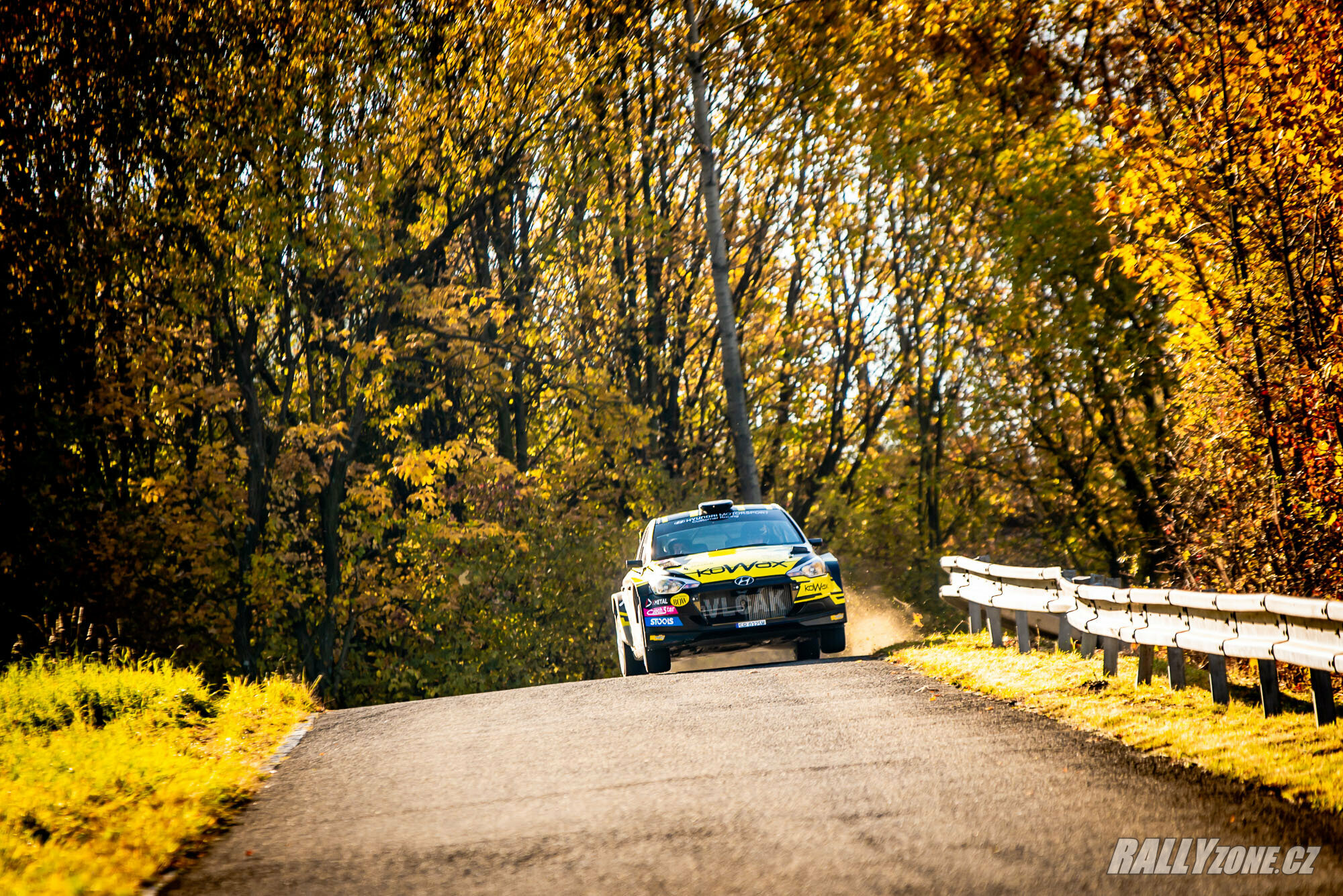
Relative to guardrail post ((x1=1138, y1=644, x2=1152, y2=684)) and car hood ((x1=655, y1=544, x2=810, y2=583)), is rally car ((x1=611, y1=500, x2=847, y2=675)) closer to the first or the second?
car hood ((x1=655, y1=544, x2=810, y2=583))

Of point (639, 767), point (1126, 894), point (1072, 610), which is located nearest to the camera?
point (1126, 894)

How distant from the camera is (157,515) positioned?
2394 centimetres

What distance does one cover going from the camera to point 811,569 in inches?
538

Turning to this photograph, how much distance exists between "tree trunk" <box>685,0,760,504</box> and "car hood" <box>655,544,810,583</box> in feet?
32.9

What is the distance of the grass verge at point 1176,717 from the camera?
6.64 metres

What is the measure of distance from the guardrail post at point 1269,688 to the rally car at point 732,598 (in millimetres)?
5648

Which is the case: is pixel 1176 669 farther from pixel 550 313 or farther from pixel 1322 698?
pixel 550 313

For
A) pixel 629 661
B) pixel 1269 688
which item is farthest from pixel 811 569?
pixel 1269 688

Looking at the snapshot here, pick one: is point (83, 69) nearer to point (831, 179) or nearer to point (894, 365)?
point (831, 179)

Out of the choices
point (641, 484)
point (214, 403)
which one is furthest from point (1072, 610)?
point (641, 484)

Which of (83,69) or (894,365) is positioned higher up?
(83,69)

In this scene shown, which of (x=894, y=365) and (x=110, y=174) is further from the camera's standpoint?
(x=894, y=365)

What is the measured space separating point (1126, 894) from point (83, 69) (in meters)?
21.1

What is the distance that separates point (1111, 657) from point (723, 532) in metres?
5.29
